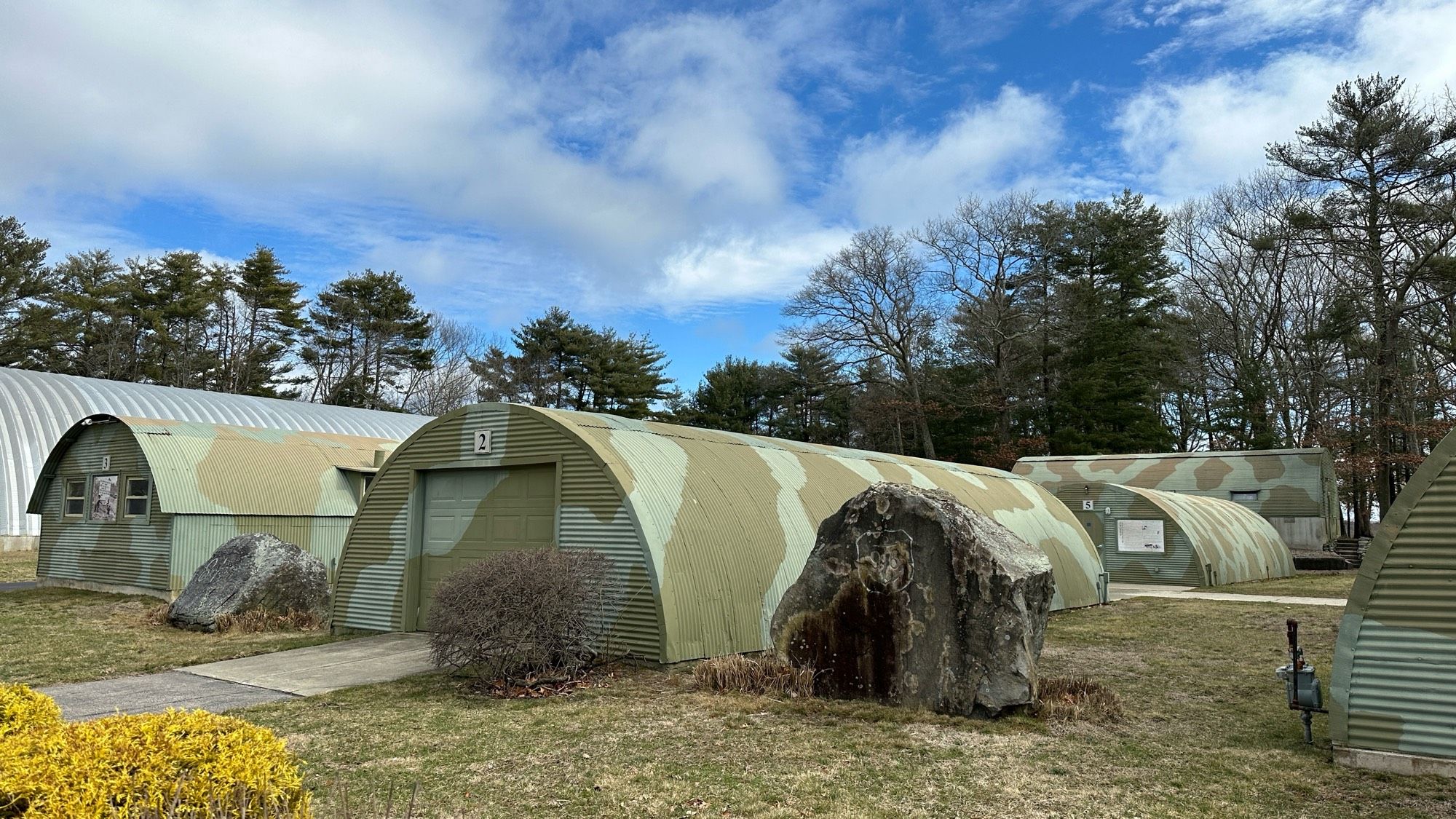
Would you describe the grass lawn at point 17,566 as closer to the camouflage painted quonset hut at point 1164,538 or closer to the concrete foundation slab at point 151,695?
the concrete foundation slab at point 151,695

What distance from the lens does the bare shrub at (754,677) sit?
8281 mm

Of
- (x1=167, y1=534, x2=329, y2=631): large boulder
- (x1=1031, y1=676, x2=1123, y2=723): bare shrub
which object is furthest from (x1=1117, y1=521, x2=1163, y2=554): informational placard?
(x1=167, y1=534, x2=329, y2=631): large boulder

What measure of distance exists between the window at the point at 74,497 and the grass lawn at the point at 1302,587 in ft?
85.2

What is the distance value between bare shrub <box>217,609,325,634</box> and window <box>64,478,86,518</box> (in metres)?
10.1

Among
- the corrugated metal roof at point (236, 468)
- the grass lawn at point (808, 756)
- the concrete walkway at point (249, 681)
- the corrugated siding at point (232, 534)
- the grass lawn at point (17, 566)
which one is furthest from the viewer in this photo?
the grass lawn at point (17, 566)

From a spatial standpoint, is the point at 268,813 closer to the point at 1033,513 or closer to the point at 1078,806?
the point at 1078,806

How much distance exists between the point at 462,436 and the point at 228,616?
192 inches

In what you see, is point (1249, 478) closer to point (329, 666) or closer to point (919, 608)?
point (919, 608)

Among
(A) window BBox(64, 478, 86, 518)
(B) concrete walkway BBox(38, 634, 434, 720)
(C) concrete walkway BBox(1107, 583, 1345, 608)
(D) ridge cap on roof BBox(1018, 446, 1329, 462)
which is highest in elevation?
(D) ridge cap on roof BBox(1018, 446, 1329, 462)

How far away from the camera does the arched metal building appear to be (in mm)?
27438

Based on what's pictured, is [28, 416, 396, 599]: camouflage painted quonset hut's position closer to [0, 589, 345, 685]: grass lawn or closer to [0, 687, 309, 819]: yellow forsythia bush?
[0, 589, 345, 685]: grass lawn

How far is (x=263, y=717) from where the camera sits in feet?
24.6

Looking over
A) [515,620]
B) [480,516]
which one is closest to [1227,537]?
[480,516]

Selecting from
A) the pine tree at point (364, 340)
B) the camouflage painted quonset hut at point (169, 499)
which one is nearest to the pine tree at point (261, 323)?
the pine tree at point (364, 340)
